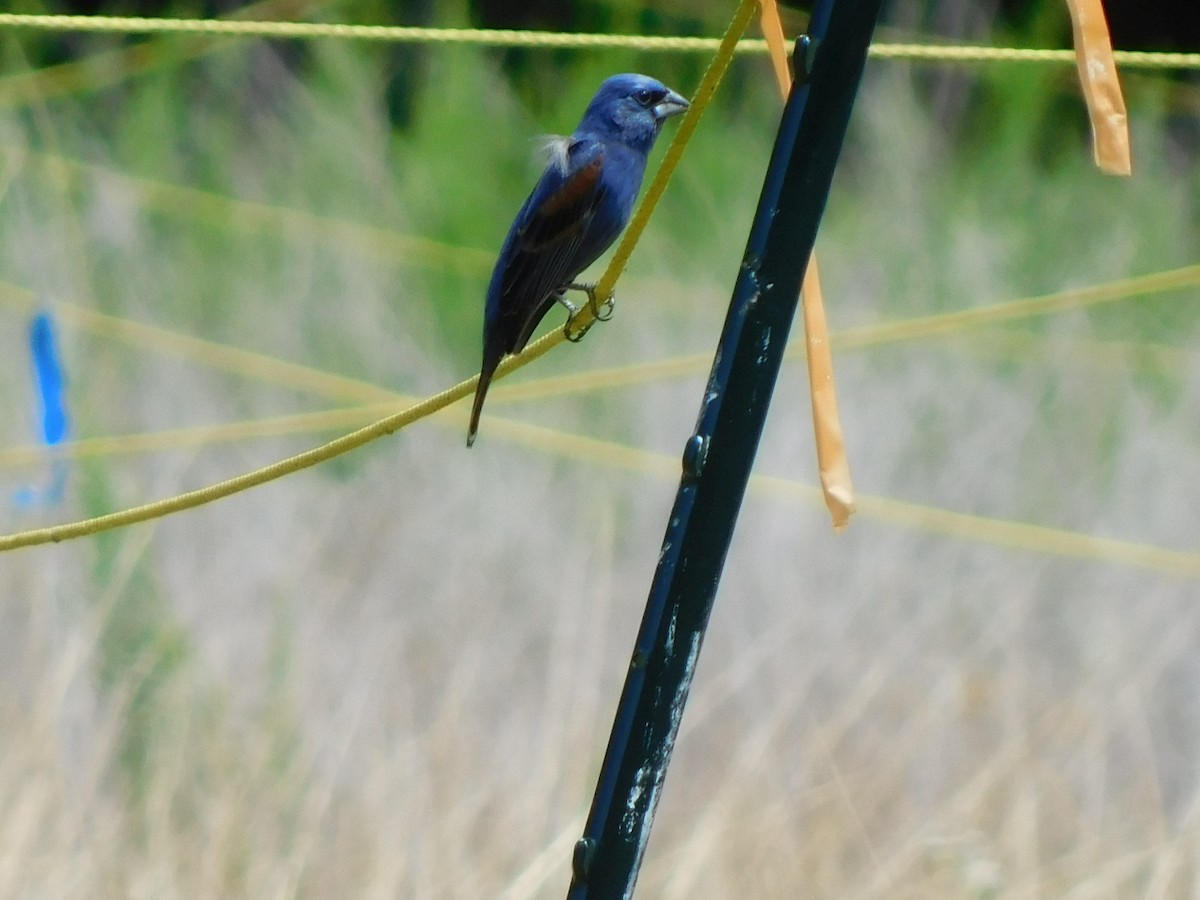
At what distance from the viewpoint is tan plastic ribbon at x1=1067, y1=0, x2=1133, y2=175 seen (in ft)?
2.99

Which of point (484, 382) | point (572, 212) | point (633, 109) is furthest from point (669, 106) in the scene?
point (484, 382)

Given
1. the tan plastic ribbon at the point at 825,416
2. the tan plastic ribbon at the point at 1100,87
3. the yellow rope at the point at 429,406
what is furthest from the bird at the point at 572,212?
the tan plastic ribbon at the point at 1100,87

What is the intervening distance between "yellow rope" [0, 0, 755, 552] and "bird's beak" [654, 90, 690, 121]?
393 mm

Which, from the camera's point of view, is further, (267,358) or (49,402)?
(267,358)

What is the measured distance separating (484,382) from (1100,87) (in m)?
0.53

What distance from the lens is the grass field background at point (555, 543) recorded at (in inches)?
78.7

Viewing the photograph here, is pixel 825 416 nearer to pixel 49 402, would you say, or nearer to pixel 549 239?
pixel 549 239

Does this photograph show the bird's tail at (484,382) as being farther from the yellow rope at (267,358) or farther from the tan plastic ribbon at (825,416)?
the yellow rope at (267,358)

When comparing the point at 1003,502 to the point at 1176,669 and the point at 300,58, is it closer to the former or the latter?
the point at 1176,669

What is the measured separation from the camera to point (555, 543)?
233 centimetres

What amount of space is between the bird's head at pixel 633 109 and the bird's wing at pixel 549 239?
3cm

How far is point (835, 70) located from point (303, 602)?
4.87ft

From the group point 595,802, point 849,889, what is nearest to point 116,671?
point 849,889

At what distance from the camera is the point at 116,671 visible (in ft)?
7.12
